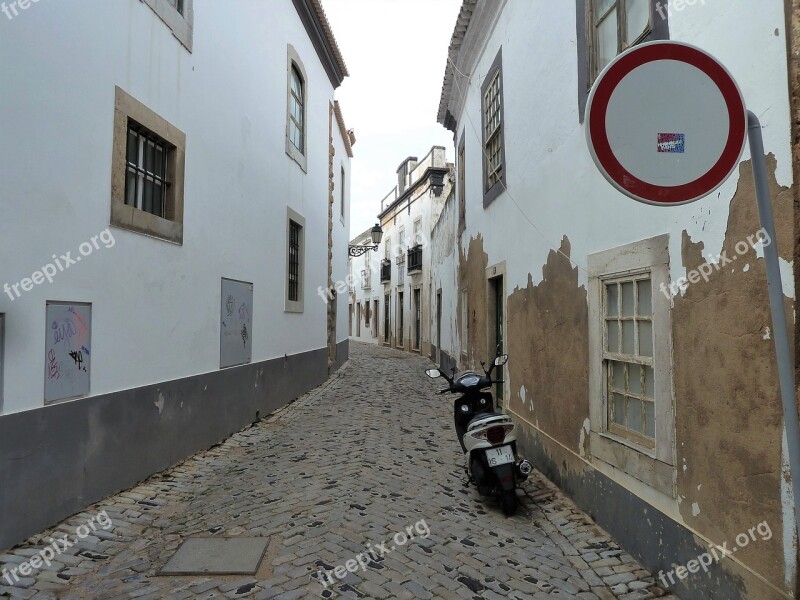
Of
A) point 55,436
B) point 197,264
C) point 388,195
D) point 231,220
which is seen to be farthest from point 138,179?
point 388,195

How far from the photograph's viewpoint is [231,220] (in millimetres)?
7230

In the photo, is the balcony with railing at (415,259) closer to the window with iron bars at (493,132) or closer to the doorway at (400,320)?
the doorway at (400,320)

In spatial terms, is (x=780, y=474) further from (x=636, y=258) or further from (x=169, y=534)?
(x=169, y=534)

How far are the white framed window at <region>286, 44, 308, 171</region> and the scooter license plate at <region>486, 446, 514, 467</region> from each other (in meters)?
7.25

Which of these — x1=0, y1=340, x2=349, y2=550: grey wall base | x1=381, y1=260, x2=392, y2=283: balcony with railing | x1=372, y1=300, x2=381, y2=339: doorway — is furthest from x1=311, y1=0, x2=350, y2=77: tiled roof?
x1=372, y1=300, x2=381, y2=339: doorway

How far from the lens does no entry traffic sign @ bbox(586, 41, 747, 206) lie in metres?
1.65

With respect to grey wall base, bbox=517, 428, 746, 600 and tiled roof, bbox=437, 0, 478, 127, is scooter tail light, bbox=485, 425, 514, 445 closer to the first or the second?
grey wall base, bbox=517, 428, 746, 600

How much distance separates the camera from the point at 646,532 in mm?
3297

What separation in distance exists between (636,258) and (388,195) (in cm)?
2987

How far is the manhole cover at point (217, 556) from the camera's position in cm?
323
